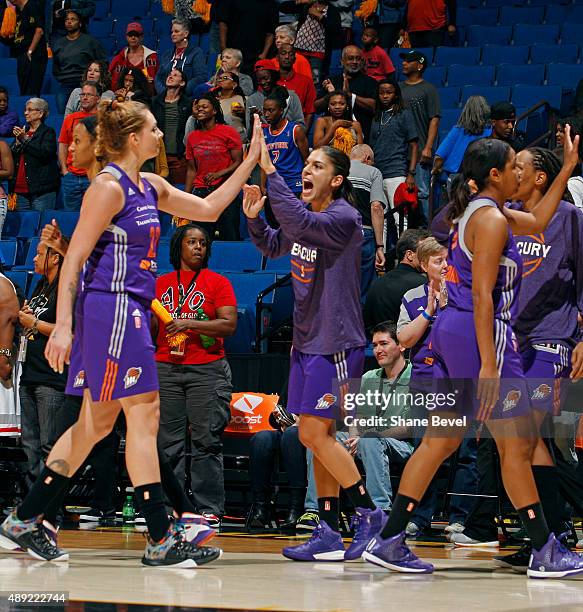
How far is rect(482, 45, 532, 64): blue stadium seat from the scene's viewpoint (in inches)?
549

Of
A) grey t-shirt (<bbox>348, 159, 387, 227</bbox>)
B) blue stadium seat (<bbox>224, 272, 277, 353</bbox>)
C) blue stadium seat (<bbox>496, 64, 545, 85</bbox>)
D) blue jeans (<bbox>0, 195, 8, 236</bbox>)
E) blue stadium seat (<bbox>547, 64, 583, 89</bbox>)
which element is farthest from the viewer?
blue stadium seat (<bbox>496, 64, 545, 85</bbox>)

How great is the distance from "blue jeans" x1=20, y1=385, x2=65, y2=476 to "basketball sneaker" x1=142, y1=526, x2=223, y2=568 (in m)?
2.71

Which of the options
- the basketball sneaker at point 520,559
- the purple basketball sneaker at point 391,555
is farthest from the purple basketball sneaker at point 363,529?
the basketball sneaker at point 520,559

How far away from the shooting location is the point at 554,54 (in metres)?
13.7

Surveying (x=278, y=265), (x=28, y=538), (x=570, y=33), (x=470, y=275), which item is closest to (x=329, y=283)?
(x=470, y=275)

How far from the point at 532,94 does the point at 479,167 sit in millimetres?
7801

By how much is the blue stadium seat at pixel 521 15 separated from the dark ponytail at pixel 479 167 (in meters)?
10.3

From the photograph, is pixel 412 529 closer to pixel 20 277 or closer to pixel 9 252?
pixel 20 277

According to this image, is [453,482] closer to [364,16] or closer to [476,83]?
[476,83]

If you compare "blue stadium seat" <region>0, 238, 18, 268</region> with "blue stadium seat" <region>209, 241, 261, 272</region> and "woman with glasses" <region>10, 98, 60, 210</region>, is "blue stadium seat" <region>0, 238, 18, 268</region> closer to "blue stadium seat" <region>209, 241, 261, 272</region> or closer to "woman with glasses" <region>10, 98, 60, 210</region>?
"woman with glasses" <region>10, 98, 60, 210</region>

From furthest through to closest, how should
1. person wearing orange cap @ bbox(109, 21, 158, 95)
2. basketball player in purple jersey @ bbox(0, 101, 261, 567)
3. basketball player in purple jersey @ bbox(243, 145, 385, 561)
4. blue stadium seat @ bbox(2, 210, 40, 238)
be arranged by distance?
person wearing orange cap @ bbox(109, 21, 158, 95) → blue stadium seat @ bbox(2, 210, 40, 238) → basketball player in purple jersey @ bbox(243, 145, 385, 561) → basketball player in purple jersey @ bbox(0, 101, 261, 567)

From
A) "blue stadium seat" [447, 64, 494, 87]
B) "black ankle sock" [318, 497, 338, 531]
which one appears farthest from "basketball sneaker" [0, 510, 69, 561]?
"blue stadium seat" [447, 64, 494, 87]

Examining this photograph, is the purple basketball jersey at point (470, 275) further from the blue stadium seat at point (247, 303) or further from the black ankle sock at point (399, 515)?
the blue stadium seat at point (247, 303)

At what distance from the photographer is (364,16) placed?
14.2m
